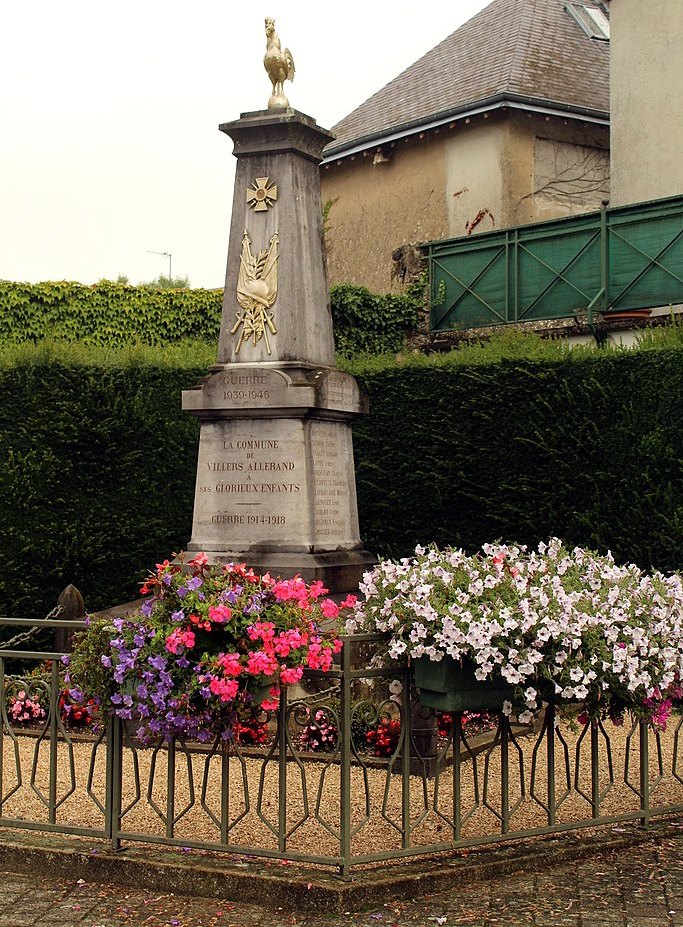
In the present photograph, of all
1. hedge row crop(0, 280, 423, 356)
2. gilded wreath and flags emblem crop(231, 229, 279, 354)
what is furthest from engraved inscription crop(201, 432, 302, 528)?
hedge row crop(0, 280, 423, 356)

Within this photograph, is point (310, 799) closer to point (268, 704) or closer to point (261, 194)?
point (268, 704)

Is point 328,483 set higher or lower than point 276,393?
lower

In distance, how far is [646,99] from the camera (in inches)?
688

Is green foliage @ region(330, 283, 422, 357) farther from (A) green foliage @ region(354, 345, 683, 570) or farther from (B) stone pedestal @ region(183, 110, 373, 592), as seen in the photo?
(B) stone pedestal @ region(183, 110, 373, 592)

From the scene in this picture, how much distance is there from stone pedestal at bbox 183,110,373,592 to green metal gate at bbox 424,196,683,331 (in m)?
6.64

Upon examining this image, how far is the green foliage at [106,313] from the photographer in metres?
16.6

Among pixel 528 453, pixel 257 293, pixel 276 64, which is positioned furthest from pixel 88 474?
pixel 276 64

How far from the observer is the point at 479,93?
19719 millimetres

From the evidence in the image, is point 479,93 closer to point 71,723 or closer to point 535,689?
point 71,723

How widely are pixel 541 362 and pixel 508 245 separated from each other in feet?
18.3

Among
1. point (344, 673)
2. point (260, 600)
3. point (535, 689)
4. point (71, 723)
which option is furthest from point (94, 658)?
point (71, 723)

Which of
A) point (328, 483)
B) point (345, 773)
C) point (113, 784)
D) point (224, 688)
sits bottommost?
point (113, 784)

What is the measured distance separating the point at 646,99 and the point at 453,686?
14244 mm

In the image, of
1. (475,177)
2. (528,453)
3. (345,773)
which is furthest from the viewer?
(475,177)
